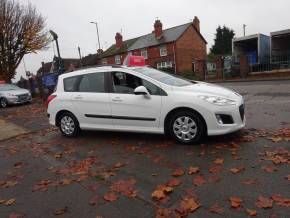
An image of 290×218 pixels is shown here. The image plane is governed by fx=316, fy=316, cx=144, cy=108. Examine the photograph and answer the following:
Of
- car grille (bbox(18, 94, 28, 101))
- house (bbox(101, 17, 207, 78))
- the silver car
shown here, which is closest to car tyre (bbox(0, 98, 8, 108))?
the silver car

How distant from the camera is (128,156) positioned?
5.92 metres

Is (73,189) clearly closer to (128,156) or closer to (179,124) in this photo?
(128,156)

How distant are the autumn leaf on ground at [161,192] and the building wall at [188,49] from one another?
41.1 metres

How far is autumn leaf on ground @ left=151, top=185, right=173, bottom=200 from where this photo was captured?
407cm

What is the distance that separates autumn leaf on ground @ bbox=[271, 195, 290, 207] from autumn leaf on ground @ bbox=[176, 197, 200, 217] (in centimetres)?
90

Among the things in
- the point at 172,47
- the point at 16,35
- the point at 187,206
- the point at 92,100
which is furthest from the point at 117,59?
the point at 187,206

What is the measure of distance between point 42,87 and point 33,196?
18624 millimetres

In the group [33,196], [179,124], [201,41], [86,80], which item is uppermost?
[201,41]

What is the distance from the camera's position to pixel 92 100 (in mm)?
7184

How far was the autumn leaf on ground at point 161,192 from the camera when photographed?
4.07 m

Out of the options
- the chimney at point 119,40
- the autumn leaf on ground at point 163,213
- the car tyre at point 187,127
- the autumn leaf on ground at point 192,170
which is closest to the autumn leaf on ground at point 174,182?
the autumn leaf on ground at point 192,170

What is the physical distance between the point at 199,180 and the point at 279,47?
24.1 m

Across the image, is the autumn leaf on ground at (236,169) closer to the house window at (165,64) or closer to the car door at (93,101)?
the car door at (93,101)

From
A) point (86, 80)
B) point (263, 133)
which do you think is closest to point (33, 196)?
point (86, 80)
